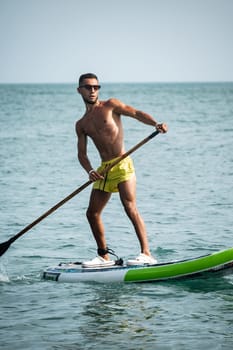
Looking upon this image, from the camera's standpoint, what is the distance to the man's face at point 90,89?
10133mm

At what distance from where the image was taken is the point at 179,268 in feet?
33.7

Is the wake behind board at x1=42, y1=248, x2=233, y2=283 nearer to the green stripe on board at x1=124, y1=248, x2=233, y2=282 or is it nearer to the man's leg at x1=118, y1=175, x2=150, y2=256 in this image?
the green stripe on board at x1=124, y1=248, x2=233, y2=282

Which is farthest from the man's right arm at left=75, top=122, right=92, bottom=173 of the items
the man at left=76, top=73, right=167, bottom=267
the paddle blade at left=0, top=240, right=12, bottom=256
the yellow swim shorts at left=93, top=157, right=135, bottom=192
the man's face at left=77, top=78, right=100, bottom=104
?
the paddle blade at left=0, top=240, right=12, bottom=256

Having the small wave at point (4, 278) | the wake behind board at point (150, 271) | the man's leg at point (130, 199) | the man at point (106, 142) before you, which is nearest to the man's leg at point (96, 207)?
the man at point (106, 142)

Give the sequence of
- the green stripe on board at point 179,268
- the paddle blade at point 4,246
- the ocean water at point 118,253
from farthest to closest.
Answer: the paddle blade at point 4,246 < the green stripe on board at point 179,268 < the ocean water at point 118,253

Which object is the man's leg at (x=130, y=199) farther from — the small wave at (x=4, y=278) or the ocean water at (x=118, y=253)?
the small wave at (x=4, y=278)

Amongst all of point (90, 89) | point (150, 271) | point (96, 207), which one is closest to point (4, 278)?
point (96, 207)

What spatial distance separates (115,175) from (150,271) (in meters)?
1.20

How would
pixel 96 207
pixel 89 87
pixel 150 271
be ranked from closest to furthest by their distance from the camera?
pixel 89 87, pixel 150 271, pixel 96 207

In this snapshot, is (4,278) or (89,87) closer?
(89,87)

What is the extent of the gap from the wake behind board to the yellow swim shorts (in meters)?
1.00

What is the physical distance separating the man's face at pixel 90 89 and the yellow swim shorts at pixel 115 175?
75cm

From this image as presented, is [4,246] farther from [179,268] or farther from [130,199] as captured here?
[179,268]

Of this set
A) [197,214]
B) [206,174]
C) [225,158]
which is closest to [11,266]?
[197,214]
